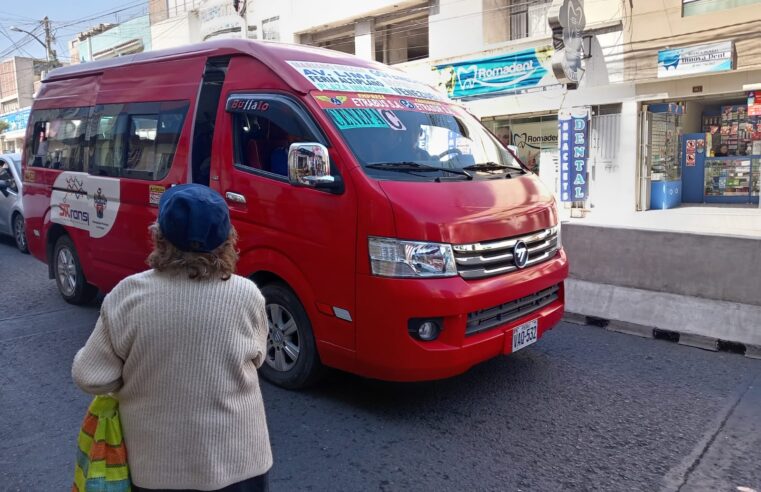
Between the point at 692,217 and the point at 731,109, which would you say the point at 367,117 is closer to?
the point at 692,217

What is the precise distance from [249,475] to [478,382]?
2.99 m

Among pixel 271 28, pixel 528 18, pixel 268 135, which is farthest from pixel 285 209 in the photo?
pixel 271 28

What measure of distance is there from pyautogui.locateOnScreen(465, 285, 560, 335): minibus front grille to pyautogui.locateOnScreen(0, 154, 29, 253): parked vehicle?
9.73m

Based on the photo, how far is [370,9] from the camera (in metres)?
18.8

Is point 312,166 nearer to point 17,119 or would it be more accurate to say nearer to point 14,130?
point 17,119

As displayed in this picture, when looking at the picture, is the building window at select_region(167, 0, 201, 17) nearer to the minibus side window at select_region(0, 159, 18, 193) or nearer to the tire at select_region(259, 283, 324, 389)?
the minibus side window at select_region(0, 159, 18, 193)

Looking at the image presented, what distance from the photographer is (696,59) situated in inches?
526

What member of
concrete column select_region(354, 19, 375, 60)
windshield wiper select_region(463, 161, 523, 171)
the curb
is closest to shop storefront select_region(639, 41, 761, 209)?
concrete column select_region(354, 19, 375, 60)

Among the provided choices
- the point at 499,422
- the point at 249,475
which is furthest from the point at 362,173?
the point at 249,475

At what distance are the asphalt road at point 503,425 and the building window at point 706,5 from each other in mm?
10548

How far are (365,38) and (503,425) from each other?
1715cm

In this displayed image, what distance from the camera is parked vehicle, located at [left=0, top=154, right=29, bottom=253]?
11062 mm

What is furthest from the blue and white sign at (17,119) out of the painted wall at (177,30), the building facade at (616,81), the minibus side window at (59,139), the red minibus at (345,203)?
the red minibus at (345,203)

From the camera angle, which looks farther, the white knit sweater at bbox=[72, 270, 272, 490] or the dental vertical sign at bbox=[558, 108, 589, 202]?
the dental vertical sign at bbox=[558, 108, 589, 202]
